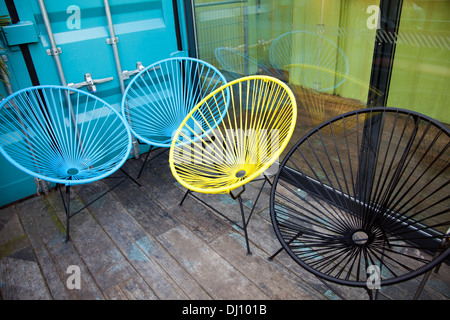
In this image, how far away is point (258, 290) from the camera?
5.33 feet

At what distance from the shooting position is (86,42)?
2328 millimetres

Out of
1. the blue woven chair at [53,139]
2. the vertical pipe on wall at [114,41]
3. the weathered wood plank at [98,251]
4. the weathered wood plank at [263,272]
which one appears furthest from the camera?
the vertical pipe on wall at [114,41]

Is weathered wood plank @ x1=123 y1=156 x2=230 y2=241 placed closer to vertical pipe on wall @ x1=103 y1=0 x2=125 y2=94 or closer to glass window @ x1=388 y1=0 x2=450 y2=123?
vertical pipe on wall @ x1=103 y1=0 x2=125 y2=94

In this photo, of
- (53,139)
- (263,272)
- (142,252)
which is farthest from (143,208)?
(263,272)

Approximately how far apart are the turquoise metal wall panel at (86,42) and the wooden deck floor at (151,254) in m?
0.54

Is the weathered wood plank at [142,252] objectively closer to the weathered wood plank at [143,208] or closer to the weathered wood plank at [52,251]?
the weathered wood plank at [143,208]

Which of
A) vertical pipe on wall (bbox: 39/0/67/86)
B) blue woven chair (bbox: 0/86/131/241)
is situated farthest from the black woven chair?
vertical pipe on wall (bbox: 39/0/67/86)

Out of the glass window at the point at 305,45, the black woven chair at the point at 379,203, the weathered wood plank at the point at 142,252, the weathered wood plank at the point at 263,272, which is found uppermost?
the glass window at the point at 305,45

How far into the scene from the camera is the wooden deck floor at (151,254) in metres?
1.63

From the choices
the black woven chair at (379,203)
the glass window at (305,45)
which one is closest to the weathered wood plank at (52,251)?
the black woven chair at (379,203)

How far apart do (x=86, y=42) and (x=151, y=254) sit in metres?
1.49

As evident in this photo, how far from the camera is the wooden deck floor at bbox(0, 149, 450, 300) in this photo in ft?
5.36
